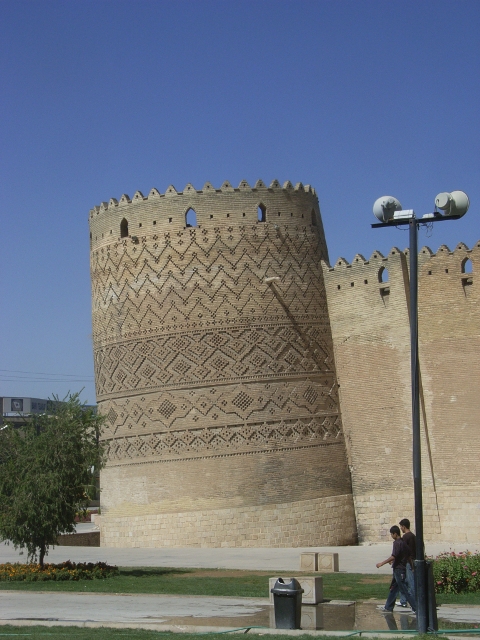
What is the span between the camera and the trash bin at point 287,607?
8109mm

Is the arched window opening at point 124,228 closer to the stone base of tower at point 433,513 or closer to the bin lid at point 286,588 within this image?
the stone base of tower at point 433,513

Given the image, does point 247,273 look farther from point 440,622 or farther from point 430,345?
point 440,622

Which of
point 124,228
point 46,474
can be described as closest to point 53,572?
point 46,474

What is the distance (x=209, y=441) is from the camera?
59.8 ft

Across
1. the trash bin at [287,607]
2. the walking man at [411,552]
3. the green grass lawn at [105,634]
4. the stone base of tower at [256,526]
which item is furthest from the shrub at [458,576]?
the stone base of tower at [256,526]

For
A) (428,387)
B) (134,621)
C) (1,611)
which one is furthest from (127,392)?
(134,621)

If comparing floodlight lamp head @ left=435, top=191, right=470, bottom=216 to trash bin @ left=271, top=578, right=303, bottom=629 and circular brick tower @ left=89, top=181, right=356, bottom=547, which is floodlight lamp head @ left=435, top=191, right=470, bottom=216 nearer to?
trash bin @ left=271, top=578, right=303, bottom=629

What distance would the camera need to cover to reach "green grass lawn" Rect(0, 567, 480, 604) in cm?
1079

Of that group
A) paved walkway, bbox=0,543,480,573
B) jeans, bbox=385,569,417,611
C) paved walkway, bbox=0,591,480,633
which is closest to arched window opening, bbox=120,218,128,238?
paved walkway, bbox=0,543,480,573

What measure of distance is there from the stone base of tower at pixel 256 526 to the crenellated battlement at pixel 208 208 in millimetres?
5800

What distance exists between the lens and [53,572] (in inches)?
518

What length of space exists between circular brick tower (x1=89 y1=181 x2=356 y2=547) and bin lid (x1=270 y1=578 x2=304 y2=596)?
31.9 ft

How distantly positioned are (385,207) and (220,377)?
32.9 ft

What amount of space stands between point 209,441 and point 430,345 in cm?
471
